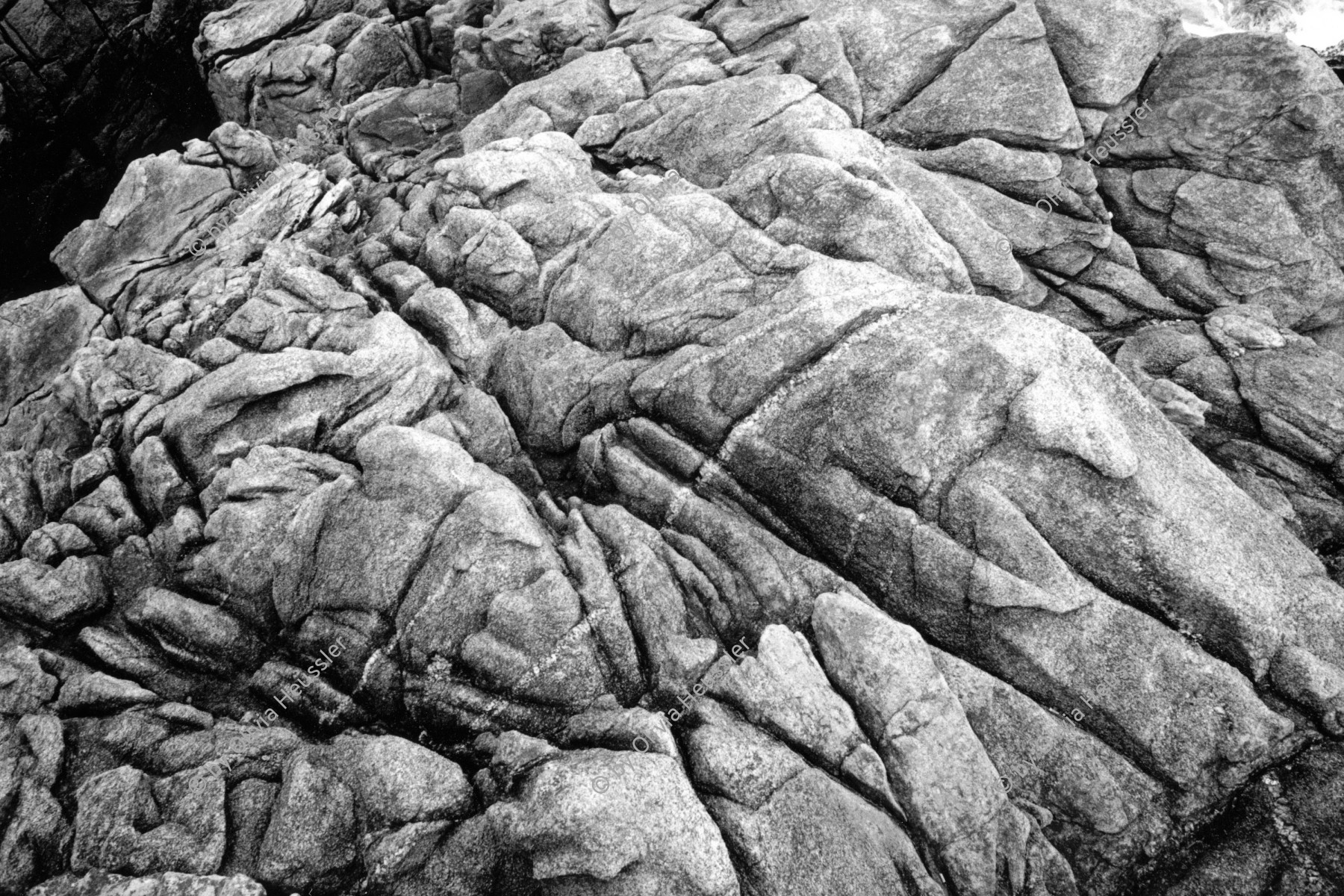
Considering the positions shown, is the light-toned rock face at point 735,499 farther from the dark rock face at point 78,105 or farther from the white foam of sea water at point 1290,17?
the dark rock face at point 78,105

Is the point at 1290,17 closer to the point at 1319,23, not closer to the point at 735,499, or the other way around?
the point at 1319,23

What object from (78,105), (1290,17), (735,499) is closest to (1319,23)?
(1290,17)

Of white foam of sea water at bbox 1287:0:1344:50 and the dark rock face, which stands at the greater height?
the dark rock face

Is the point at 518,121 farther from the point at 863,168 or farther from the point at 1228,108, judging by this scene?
the point at 1228,108

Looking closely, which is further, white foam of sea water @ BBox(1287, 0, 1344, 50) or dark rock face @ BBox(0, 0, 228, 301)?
dark rock face @ BBox(0, 0, 228, 301)

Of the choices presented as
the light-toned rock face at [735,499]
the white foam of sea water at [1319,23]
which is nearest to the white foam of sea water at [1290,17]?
the white foam of sea water at [1319,23]

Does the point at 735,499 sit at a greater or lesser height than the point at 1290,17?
lesser

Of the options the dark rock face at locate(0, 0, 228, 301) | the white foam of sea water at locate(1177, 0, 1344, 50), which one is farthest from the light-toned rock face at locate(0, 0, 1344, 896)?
the dark rock face at locate(0, 0, 228, 301)

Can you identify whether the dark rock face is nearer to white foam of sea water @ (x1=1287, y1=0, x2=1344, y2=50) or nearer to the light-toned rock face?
the light-toned rock face

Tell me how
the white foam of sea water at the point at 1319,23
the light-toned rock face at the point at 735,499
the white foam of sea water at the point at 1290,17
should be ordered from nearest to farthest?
1. the light-toned rock face at the point at 735,499
2. the white foam of sea water at the point at 1319,23
3. the white foam of sea water at the point at 1290,17
